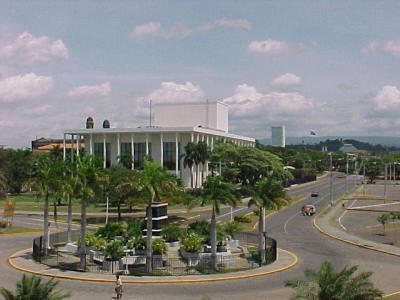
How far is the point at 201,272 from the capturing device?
3212cm

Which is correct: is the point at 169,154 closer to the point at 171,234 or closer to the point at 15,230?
the point at 15,230

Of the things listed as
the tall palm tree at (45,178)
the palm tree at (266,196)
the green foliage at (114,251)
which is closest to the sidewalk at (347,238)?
the palm tree at (266,196)

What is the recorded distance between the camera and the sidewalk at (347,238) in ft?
133

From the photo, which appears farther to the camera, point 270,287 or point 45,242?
point 45,242

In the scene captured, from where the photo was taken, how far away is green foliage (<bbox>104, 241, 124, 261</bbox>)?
3291 centimetres

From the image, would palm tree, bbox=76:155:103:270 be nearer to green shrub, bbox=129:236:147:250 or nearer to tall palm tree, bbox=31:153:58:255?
tall palm tree, bbox=31:153:58:255

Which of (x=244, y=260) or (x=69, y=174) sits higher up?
(x=69, y=174)

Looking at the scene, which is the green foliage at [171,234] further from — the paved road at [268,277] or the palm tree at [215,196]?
the paved road at [268,277]

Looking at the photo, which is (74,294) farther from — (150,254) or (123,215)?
(123,215)

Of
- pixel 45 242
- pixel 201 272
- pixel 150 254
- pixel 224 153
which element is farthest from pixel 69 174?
pixel 224 153

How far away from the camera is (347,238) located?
4669cm

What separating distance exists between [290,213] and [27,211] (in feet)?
127

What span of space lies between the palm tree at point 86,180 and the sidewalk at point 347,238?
2392 cm

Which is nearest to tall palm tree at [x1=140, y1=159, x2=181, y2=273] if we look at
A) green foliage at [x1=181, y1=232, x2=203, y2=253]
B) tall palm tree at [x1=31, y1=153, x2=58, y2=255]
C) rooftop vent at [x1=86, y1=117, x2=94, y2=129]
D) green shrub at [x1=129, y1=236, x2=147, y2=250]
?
green shrub at [x1=129, y1=236, x2=147, y2=250]
